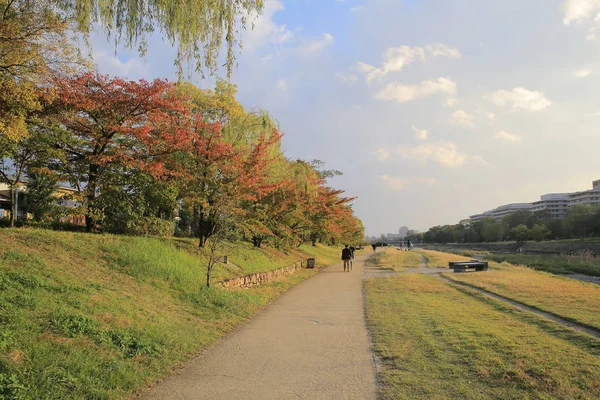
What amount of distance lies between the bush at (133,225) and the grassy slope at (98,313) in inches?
49.3

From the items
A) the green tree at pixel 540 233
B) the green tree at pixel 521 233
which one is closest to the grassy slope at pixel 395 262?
the green tree at pixel 540 233

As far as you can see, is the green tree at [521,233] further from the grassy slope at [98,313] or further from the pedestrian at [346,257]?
the grassy slope at [98,313]

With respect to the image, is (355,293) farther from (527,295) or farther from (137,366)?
(137,366)

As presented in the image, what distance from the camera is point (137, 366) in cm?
500

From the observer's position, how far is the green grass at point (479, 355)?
176 inches

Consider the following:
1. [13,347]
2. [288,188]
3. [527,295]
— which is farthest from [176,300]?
[288,188]

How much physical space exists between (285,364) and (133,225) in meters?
9.55

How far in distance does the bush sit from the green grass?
8390mm

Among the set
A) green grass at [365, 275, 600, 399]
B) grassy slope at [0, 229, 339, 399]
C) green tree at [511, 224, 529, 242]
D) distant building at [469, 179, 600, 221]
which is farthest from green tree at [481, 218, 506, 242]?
grassy slope at [0, 229, 339, 399]

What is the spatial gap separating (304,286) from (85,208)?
848 cm

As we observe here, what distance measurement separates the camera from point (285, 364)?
222 inches

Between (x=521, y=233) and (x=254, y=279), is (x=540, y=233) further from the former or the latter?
(x=254, y=279)

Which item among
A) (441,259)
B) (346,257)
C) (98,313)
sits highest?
(98,313)

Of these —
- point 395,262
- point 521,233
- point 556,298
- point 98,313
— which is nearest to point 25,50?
point 98,313
